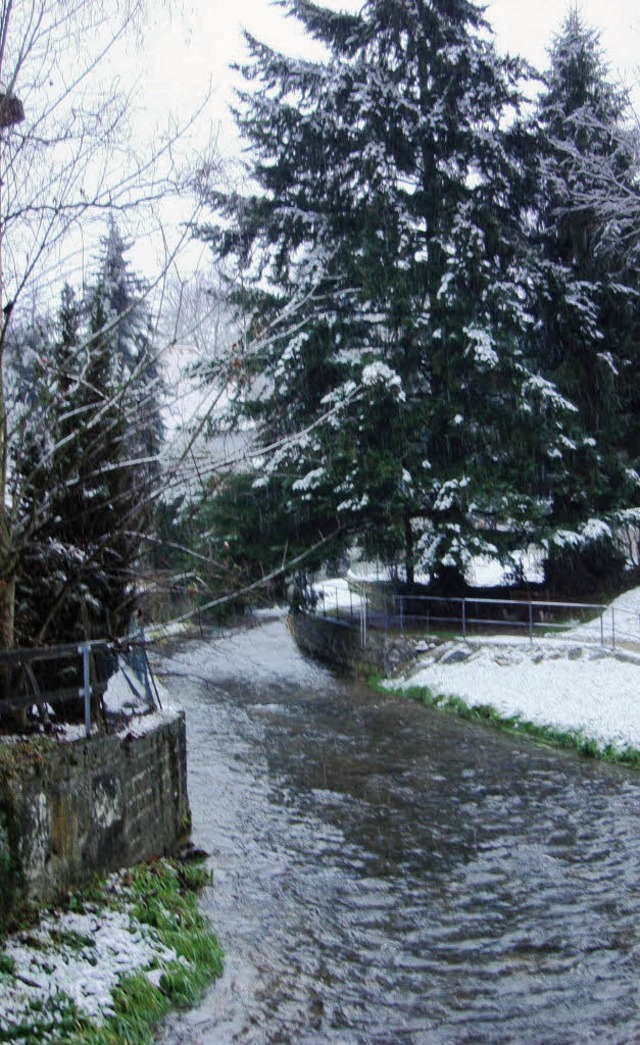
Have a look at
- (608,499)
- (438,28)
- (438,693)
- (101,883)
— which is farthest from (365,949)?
(438,28)

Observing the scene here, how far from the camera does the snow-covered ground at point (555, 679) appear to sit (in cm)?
1301

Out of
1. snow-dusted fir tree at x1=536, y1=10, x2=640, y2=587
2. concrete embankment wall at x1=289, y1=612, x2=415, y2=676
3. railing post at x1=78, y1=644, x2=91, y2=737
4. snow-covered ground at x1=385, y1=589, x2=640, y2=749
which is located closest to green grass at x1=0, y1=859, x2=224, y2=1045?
railing post at x1=78, y1=644, x2=91, y2=737

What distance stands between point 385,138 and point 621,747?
14.7 m

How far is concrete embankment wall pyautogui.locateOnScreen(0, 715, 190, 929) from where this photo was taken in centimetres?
619

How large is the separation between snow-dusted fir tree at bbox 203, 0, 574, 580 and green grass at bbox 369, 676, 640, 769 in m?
3.78

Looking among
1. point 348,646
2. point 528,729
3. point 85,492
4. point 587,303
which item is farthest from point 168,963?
point 587,303

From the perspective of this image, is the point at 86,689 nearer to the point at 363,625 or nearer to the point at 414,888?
the point at 414,888

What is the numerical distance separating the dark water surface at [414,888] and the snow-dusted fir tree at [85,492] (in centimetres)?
276

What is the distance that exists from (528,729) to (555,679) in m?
1.56

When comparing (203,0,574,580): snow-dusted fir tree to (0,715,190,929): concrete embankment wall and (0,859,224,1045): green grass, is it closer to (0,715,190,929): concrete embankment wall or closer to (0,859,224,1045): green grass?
(0,715,190,929): concrete embankment wall

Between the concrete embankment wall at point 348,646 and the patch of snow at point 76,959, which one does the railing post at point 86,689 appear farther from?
the concrete embankment wall at point 348,646

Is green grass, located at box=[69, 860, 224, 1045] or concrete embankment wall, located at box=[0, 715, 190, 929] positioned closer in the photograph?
green grass, located at box=[69, 860, 224, 1045]

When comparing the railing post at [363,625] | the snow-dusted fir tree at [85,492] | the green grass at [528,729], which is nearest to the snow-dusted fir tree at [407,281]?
the railing post at [363,625]

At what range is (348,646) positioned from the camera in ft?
70.7
